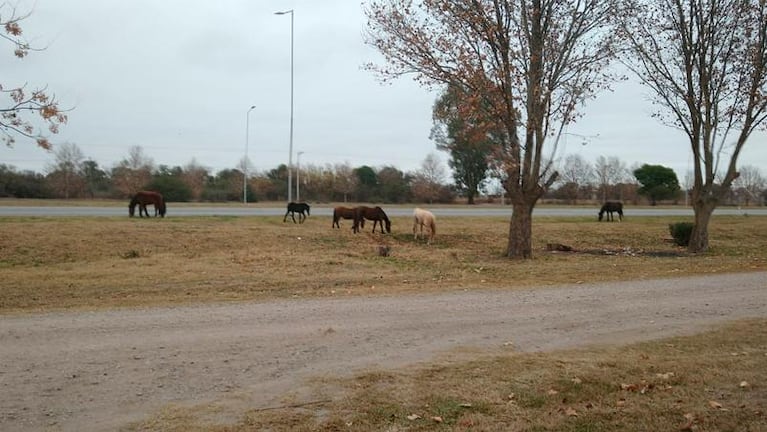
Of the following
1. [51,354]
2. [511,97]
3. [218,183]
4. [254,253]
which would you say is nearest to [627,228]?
[511,97]

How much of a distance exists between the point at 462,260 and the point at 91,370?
17.2m

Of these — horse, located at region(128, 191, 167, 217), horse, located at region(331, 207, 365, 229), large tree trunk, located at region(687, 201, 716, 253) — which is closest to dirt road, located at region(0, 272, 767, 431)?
large tree trunk, located at region(687, 201, 716, 253)

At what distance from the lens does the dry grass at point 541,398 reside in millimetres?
5773

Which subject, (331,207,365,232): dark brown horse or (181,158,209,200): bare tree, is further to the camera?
(181,158,209,200): bare tree

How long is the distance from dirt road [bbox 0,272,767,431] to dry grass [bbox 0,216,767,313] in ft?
7.16

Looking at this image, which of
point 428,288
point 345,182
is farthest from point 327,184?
point 428,288

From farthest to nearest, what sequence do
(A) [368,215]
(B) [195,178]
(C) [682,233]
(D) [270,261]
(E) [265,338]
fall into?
(B) [195,178], (C) [682,233], (A) [368,215], (D) [270,261], (E) [265,338]

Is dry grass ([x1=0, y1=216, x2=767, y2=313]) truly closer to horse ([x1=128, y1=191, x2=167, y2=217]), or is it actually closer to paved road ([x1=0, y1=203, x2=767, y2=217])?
horse ([x1=128, y1=191, x2=167, y2=217])

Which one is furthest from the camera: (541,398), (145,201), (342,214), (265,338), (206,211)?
(206,211)

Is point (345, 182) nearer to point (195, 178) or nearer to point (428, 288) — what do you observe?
point (195, 178)

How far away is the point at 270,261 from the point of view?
68.5 ft

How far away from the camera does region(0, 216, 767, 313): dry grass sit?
579 inches

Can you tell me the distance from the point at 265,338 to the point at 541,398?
4064 millimetres

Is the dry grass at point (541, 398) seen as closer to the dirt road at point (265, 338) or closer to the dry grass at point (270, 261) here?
the dirt road at point (265, 338)
